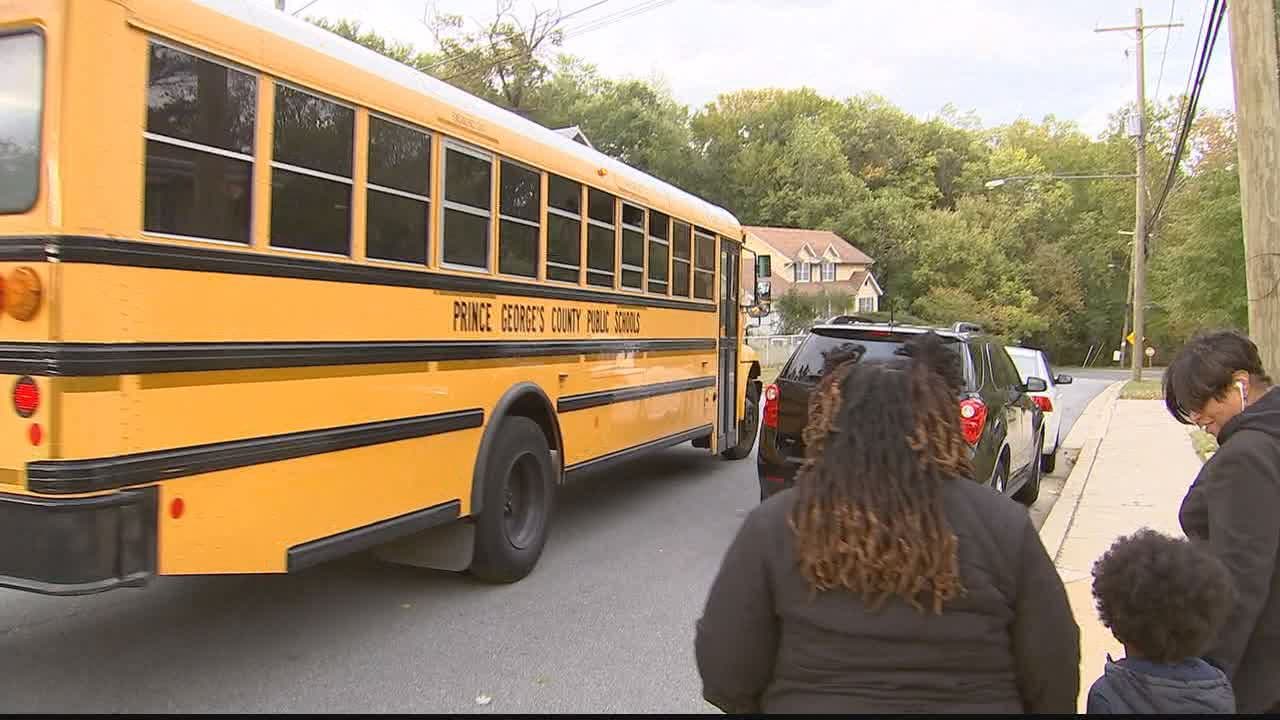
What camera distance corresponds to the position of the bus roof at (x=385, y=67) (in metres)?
4.04

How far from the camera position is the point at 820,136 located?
6147 cm

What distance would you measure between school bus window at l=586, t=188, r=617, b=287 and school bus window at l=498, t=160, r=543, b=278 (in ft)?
2.51

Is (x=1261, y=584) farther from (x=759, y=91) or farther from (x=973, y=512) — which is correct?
(x=759, y=91)

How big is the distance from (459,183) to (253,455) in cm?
208

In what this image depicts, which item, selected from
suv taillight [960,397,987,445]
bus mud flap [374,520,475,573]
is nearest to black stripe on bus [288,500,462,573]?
bus mud flap [374,520,475,573]

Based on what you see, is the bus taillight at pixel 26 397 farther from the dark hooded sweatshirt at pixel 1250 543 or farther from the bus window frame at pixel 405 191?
the dark hooded sweatshirt at pixel 1250 543

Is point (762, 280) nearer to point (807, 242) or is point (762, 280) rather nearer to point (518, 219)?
point (518, 219)

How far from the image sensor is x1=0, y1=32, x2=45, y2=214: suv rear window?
3.38 metres

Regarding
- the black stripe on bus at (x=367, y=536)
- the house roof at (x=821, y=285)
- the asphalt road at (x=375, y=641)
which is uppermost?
the house roof at (x=821, y=285)

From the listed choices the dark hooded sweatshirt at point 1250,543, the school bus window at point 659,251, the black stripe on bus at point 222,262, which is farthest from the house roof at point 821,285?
the dark hooded sweatshirt at point 1250,543

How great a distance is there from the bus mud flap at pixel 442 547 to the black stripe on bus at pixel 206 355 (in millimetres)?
1032

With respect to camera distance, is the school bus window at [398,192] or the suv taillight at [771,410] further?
the suv taillight at [771,410]

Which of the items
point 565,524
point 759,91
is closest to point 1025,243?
point 759,91

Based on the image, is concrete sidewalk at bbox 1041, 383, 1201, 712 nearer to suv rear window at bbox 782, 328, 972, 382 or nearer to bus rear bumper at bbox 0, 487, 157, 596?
suv rear window at bbox 782, 328, 972, 382
